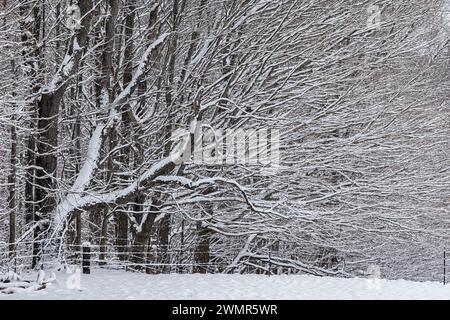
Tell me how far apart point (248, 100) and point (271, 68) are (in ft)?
3.35

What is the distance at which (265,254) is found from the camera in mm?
18266

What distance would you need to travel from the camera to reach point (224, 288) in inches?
477

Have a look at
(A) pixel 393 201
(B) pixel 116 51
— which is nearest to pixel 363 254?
(A) pixel 393 201

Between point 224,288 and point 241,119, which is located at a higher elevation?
point 241,119

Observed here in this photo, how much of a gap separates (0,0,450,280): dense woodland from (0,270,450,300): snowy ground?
59.3 inches

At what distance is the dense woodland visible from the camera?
47.5 feet

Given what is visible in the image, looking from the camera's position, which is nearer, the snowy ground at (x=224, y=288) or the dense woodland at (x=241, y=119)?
the snowy ground at (x=224, y=288)

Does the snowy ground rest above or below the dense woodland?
below

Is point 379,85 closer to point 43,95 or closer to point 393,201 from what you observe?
point 393,201

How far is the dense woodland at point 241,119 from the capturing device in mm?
14484

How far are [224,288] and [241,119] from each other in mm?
4939

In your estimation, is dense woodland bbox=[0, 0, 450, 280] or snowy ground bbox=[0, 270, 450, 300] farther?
dense woodland bbox=[0, 0, 450, 280]

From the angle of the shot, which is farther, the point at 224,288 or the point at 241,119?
the point at 241,119

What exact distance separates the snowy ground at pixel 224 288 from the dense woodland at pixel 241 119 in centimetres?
151
